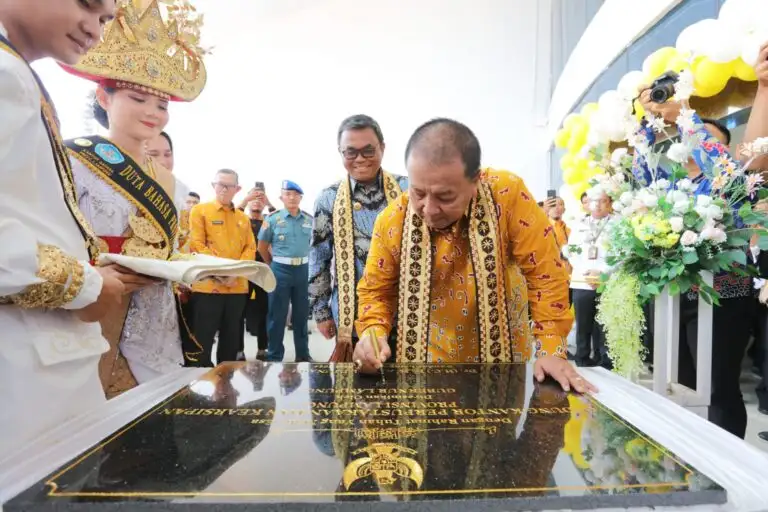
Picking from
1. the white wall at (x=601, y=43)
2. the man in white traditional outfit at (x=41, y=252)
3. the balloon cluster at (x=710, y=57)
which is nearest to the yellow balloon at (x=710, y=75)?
the balloon cluster at (x=710, y=57)

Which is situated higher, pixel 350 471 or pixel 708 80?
pixel 708 80

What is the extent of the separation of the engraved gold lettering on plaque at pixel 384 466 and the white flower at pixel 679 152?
142 centimetres

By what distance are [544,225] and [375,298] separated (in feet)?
1.91

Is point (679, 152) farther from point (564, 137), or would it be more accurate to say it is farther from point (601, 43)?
point (601, 43)

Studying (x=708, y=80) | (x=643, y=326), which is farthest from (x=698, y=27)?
(x=643, y=326)

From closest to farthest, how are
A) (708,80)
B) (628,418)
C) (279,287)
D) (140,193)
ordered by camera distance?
(628,418) < (140,193) < (708,80) < (279,287)

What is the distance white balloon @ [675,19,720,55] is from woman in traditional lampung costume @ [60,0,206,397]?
3685 millimetres

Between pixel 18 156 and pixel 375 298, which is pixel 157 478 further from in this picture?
pixel 375 298

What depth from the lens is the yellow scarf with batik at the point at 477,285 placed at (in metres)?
1.59

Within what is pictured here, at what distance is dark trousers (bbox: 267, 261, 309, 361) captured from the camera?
15.8 feet

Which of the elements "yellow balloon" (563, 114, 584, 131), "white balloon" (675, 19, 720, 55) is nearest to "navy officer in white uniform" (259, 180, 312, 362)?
"yellow balloon" (563, 114, 584, 131)

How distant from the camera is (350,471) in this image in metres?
0.73

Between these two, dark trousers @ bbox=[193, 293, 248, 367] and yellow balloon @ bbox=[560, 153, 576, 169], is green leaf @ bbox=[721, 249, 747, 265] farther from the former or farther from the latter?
yellow balloon @ bbox=[560, 153, 576, 169]

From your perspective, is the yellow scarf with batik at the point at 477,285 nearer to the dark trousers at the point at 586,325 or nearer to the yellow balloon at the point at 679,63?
the dark trousers at the point at 586,325
